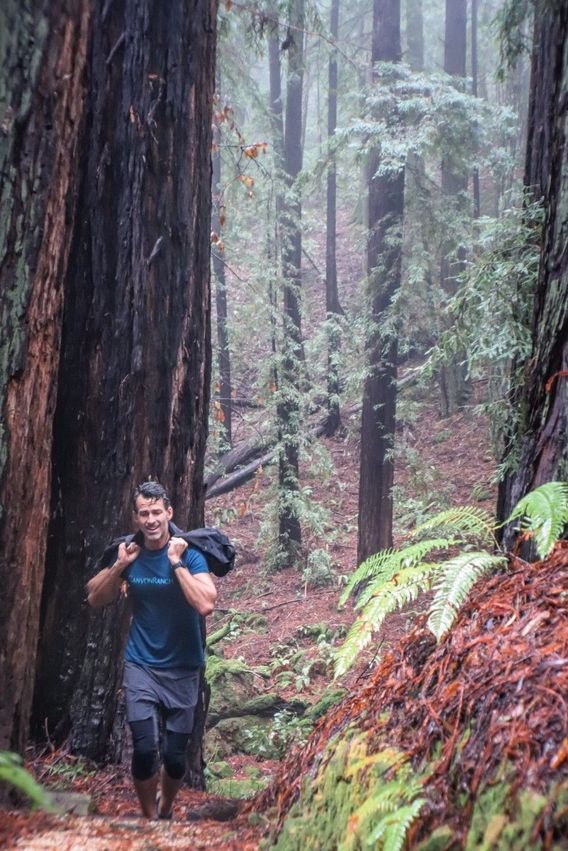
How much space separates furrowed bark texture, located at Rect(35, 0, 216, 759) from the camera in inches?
222

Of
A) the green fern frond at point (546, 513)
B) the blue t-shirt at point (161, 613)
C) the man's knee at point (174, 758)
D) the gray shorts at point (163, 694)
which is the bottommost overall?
the man's knee at point (174, 758)

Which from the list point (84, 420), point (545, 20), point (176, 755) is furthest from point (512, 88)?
point (176, 755)

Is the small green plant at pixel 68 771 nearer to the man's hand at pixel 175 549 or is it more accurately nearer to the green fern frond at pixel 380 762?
the man's hand at pixel 175 549

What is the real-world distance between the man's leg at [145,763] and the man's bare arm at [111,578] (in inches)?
34.0

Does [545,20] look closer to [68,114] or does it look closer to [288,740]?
[68,114]

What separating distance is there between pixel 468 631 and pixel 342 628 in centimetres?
1028

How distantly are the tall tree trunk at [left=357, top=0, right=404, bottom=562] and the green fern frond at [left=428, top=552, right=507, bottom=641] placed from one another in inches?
425

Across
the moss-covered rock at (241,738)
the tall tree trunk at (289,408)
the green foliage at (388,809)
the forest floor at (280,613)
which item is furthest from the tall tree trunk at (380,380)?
the green foliage at (388,809)

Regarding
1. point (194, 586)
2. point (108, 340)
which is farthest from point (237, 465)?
point (194, 586)

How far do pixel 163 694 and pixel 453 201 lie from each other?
1321 centimetres

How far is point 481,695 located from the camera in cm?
214

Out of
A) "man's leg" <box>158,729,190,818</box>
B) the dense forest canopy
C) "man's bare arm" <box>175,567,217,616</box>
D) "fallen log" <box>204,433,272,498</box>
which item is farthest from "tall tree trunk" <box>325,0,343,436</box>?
"man's leg" <box>158,729,190,818</box>

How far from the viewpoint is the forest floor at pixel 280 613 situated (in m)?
3.42

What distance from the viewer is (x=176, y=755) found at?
16.4 ft
